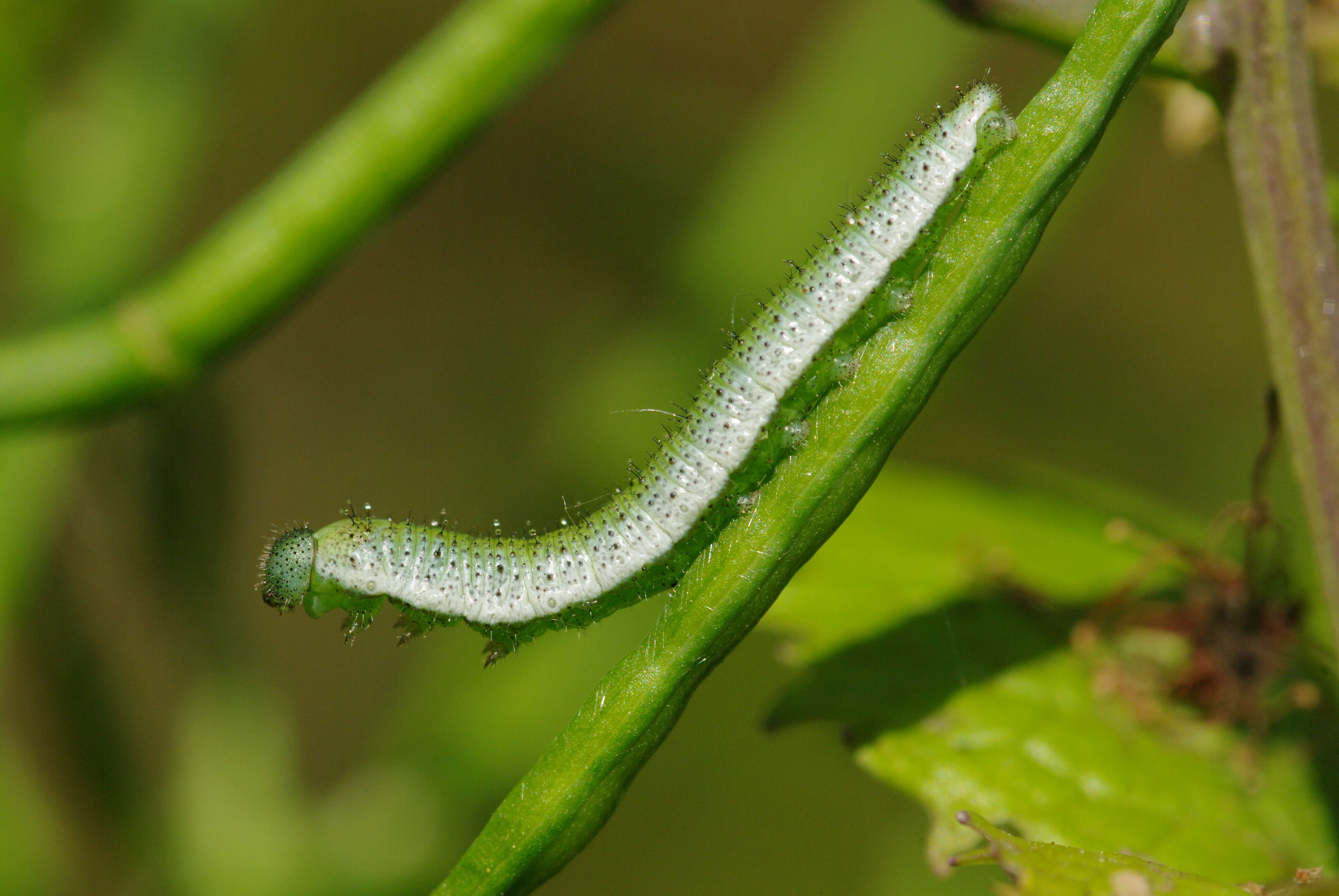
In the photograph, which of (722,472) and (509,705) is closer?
(722,472)

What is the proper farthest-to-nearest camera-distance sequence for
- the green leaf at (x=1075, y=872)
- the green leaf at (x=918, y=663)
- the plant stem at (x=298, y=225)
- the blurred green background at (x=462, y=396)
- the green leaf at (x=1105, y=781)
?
1. the blurred green background at (x=462, y=396)
2. the green leaf at (x=918, y=663)
3. the plant stem at (x=298, y=225)
4. the green leaf at (x=1105, y=781)
5. the green leaf at (x=1075, y=872)

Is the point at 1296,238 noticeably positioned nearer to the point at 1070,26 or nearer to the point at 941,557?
the point at 1070,26

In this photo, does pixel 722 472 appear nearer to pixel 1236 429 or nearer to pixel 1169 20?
pixel 1169 20

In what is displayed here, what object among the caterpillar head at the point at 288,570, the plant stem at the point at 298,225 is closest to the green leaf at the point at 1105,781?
Answer: the caterpillar head at the point at 288,570

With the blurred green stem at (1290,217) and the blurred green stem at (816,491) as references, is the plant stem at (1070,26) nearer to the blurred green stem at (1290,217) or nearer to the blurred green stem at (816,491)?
the blurred green stem at (1290,217)

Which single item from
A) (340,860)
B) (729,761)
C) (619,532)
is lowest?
(729,761)

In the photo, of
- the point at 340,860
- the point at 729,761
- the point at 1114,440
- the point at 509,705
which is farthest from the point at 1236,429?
the point at 340,860

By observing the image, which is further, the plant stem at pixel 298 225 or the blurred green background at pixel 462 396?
the blurred green background at pixel 462 396
